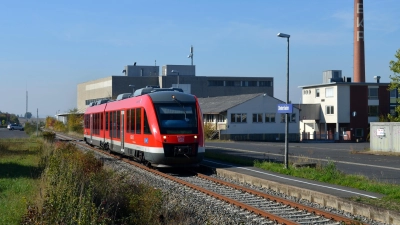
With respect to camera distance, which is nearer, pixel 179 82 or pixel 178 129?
pixel 178 129

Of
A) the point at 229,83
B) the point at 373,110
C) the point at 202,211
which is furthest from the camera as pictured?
the point at 229,83

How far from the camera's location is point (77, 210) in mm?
8805

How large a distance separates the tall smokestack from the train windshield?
54.3 meters

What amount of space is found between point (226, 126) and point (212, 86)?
31908 millimetres

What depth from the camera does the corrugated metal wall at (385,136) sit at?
120ft

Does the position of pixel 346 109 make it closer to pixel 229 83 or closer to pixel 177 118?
pixel 229 83

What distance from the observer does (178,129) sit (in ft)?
68.6

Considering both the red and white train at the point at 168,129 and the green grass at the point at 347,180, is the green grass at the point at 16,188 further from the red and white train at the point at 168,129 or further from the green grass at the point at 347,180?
the green grass at the point at 347,180

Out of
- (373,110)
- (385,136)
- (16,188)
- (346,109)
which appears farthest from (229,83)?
(16,188)

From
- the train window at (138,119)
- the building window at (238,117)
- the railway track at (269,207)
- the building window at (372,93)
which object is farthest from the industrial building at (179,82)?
the railway track at (269,207)

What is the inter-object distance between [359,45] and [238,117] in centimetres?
1931

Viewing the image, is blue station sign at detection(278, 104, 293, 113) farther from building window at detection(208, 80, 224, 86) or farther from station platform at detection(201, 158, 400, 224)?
building window at detection(208, 80, 224, 86)

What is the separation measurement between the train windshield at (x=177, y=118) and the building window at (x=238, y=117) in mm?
43817

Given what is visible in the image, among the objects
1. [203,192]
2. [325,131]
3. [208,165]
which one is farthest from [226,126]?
[203,192]
